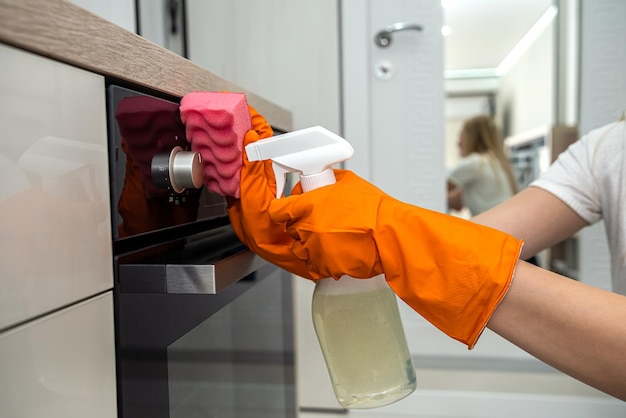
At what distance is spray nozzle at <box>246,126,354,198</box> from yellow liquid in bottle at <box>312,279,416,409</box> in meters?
0.16

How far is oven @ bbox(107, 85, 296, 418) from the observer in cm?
45

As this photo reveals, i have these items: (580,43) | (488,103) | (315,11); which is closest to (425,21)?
(315,11)

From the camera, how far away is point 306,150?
0.50 m

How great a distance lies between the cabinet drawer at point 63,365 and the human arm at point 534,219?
60 centimetres

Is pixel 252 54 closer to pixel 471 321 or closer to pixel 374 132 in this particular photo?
pixel 374 132

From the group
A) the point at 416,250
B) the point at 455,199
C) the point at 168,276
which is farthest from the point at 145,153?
the point at 455,199

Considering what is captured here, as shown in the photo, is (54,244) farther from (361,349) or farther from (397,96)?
(397,96)

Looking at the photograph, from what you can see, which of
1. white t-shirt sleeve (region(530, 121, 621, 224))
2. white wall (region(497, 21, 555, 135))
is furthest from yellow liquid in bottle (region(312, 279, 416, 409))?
white wall (region(497, 21, 555, 135))

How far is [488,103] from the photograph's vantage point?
→ 4.91 m

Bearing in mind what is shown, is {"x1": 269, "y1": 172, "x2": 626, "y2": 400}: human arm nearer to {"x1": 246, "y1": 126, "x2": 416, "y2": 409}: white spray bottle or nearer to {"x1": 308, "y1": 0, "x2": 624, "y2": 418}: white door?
{"x1": 246, "y1": 126, "x2": 416, "y2": 409}: white spray bottle

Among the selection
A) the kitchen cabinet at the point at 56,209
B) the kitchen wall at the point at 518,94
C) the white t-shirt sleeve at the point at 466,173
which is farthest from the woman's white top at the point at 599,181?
the kitchen wall at the point at 518,94

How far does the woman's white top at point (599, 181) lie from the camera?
82 cm

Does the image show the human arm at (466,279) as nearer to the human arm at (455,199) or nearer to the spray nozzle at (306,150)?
the spray nozzle at (306,150)

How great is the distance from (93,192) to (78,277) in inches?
2.6
